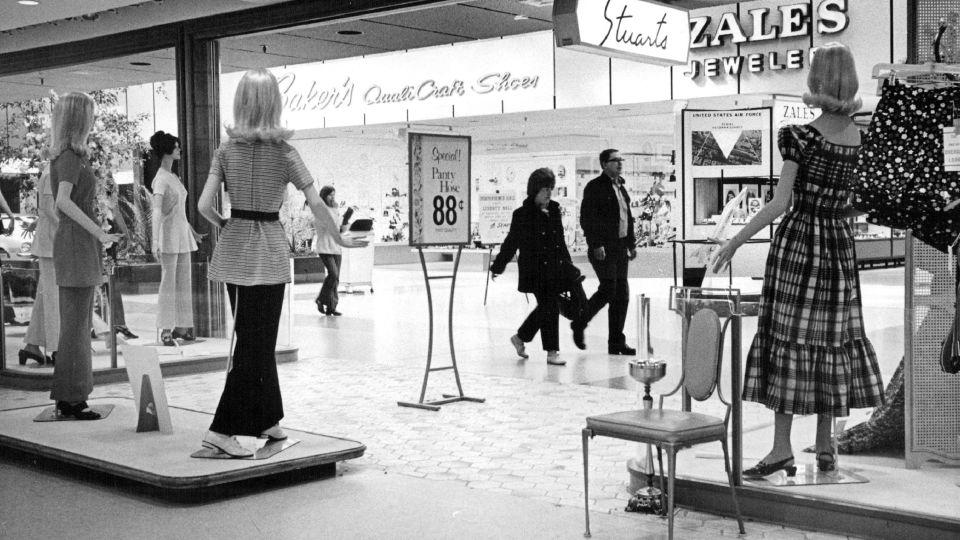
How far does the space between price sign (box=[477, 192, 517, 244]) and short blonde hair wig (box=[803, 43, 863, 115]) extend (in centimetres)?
1360

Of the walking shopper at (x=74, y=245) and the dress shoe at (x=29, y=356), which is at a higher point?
the walking shopper at (x=74, y=245)

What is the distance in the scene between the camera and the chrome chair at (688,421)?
3.55 m

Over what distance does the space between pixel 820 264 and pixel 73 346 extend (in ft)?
11.9

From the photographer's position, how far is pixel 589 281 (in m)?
17.0

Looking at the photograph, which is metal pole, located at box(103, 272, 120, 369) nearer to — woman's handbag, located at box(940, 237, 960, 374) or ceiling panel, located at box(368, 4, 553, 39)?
woman's handbag, located at box(940, 237, 960, 374)

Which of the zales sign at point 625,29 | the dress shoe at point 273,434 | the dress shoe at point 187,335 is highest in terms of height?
the zales sign at point 625,29

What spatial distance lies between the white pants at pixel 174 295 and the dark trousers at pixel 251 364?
335cm

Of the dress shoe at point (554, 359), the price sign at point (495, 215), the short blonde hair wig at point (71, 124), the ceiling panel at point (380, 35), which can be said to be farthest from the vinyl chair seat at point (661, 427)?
the price sign at point (495, 215)

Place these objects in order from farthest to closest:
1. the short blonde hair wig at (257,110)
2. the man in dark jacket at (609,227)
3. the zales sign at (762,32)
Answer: the zales sign at (762,32) < the man in dark jacket at (609,227) < the short blonde hair wig at (257,110)

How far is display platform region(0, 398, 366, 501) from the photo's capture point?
4.43m

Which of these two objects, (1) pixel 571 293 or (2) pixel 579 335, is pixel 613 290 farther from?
(2) pixel 579 335

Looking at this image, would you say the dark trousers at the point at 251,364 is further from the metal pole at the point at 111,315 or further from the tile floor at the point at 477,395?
the metal pole at the point at 111,315

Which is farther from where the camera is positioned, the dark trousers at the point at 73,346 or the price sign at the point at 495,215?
the price sign at the point at 495,215

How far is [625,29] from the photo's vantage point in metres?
7.18
